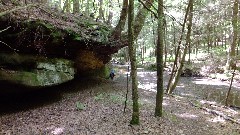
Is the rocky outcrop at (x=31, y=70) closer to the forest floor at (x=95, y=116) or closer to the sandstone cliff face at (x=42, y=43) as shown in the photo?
the sandstone cliff face at (x=42, y=43)

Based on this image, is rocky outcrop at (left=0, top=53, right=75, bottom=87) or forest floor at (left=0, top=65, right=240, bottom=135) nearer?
forest floor at (left=0, top=65, right=240, bottom=135)

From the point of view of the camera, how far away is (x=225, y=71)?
29.6m

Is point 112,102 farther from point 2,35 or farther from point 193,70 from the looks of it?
point 193,70

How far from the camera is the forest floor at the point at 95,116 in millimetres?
10031

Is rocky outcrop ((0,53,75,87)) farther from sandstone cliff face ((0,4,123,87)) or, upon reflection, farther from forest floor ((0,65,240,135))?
forest floor ((0,65,240,135))

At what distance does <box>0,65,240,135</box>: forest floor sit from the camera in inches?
395

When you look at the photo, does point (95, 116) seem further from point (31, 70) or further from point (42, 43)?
point (42, 43)

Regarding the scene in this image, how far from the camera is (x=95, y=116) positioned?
1134 centimetres

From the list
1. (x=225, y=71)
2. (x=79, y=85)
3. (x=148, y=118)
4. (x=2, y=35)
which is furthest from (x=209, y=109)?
(x=225, y=71)

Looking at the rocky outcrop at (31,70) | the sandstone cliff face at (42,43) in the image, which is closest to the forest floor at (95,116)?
the rocky outcrop at (31,70)

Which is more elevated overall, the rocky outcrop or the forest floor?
the rocky outcrop

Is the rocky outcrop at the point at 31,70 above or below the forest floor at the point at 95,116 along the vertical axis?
above

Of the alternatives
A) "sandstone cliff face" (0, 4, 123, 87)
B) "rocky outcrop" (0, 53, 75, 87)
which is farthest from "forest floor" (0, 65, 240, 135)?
"sandstone cliff face" (0, 4, 123, 87)

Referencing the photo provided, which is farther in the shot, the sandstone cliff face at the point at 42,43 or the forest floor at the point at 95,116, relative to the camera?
the sandstone cliff face at the point at 42,43
